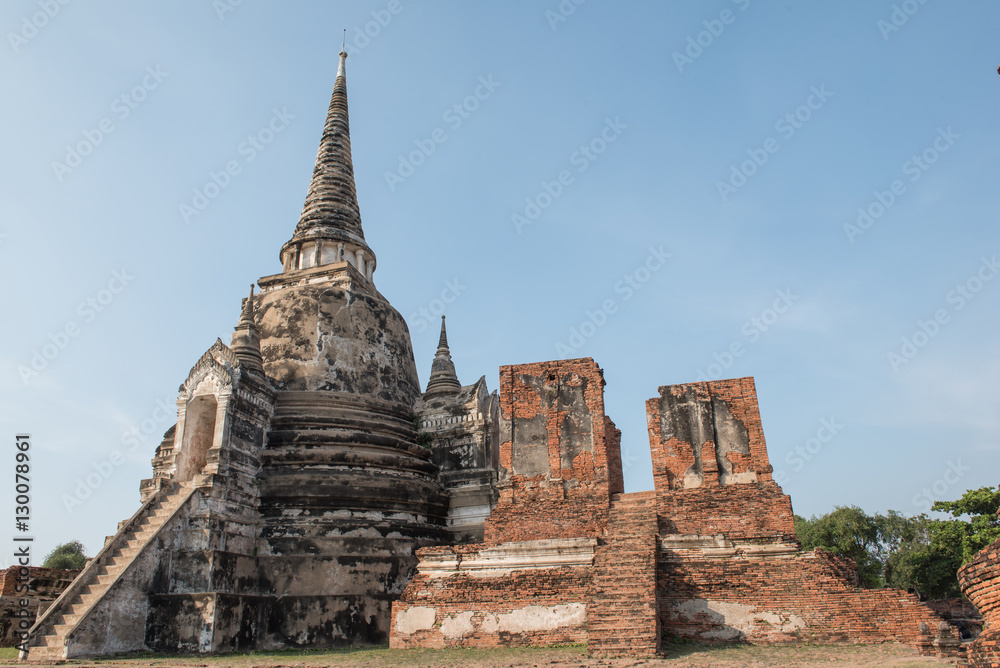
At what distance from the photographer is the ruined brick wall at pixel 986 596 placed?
6.00 metres

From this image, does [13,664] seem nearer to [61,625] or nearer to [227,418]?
[61,625]

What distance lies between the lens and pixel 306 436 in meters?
Result: 16.7

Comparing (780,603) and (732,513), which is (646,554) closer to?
(732,513)

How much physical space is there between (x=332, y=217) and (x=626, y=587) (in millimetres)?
15821

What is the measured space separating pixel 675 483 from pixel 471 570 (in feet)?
11.5

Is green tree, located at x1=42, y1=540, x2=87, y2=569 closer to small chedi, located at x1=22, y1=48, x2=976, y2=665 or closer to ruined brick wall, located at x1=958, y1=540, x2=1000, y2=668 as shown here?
small chedi, located at x1=22, y1=48, x2=976, y2=665

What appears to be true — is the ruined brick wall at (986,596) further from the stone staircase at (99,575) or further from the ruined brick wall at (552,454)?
the stone staircase at (99,575)

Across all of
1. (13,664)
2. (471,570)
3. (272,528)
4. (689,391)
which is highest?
(689,391)

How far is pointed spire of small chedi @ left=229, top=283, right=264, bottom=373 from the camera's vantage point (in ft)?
55.7

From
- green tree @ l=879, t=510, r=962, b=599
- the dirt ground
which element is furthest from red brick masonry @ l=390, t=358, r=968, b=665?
green tree @ l=879, t=510, r=962, b=599

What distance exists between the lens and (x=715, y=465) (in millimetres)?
11664

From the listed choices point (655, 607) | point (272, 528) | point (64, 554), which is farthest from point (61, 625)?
point (64, 554)

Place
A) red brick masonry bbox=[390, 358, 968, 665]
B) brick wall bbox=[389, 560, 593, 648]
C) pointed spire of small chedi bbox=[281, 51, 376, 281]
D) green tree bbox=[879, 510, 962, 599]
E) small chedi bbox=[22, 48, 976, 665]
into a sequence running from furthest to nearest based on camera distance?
green tree bbox=[879, 510, 962, 599] → pointed spire of small chedi bbox=[281, 51, 376, 281] → brick wall bbox=[389, 560, 593, 648] → small chedi bbox=[22, 48, 976, 665] → red brick masonry bbox=[390, 358, 968, 665]

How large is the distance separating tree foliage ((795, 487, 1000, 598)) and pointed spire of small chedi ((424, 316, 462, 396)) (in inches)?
474
